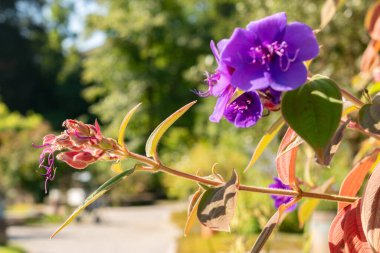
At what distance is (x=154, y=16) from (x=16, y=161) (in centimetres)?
482

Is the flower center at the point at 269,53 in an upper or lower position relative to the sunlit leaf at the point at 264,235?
upper

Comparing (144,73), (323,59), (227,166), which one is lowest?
(227,166)

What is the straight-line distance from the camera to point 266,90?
44cm

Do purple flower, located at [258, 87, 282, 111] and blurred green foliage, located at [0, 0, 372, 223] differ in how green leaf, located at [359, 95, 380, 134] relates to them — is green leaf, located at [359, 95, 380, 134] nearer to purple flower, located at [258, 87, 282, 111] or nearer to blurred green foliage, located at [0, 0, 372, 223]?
purple flower, located at [258, 87, 282, 111]

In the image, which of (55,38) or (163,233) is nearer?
(163,233)

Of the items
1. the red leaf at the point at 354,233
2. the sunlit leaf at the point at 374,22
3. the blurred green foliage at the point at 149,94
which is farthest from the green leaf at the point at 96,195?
the blurred green foliage at the point at 149,94

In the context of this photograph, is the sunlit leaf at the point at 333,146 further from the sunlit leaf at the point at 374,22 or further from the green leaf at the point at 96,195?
the sunlit leaf at the point at 374,22

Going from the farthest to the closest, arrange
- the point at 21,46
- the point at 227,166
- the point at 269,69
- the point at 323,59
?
the point at 21,46 < the point at 227,166 < the point at 323,59 < the point at 269,69

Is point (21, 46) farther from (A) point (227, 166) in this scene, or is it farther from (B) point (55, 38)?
(A) point (227, 166)

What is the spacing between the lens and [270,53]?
43 centimetres

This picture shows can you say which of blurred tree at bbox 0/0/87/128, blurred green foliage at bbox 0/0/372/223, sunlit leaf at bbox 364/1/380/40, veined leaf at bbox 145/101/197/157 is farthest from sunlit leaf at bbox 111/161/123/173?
blurred tree at bbox 0/0/87/128

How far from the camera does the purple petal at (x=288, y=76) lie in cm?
40

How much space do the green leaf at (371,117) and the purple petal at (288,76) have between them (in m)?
0.09

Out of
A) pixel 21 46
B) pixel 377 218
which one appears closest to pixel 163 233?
pixel 377 218
